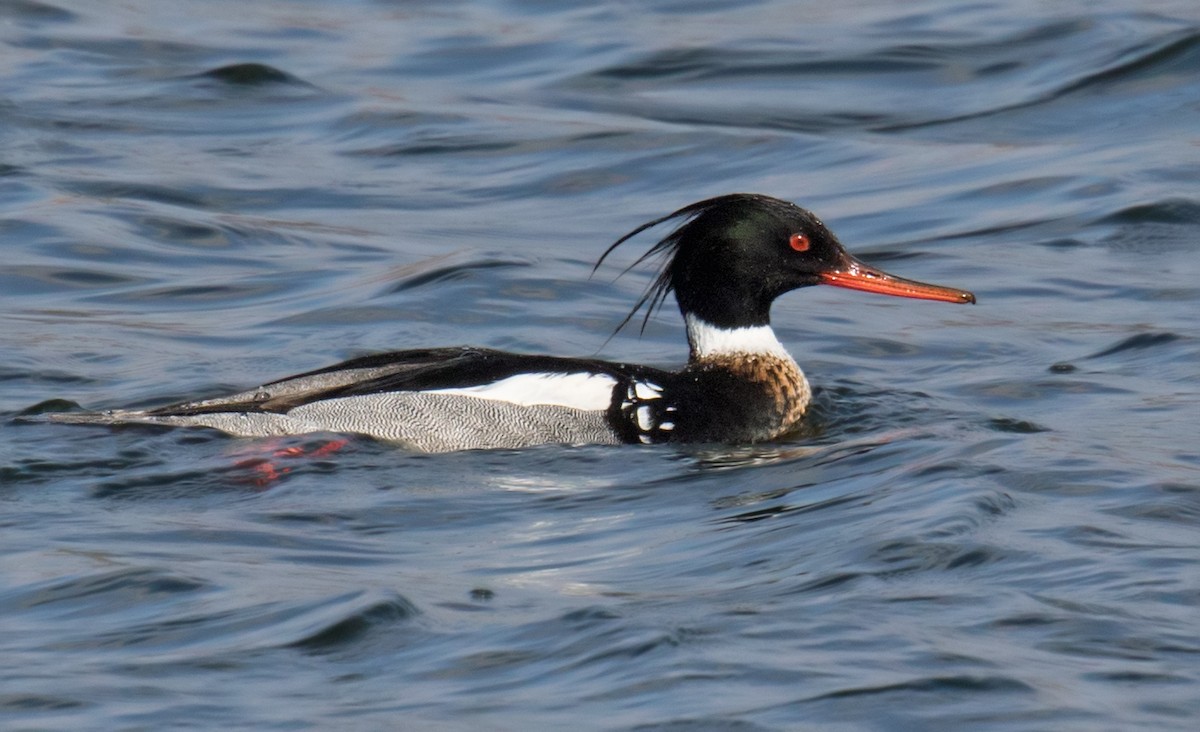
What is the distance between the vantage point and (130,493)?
6973 mm

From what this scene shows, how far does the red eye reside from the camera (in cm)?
805

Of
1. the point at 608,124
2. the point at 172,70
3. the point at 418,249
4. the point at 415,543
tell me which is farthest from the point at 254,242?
the point at 415,543

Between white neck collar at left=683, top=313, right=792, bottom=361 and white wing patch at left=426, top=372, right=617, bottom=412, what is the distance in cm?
66

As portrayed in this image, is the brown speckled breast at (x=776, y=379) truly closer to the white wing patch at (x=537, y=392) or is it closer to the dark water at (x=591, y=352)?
the dark water at (x=591, y=352)

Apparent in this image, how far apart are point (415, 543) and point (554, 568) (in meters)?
0.56

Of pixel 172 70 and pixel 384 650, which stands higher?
pixel 172 70

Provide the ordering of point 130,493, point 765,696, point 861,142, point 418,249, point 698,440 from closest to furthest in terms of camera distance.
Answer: point 765,696 → point 130,493 → point 698,440 → point 418,249 → point 861,142

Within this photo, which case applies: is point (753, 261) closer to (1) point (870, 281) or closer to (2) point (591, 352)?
(1) point (870, 281)

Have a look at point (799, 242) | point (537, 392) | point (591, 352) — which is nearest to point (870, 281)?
point (799, 242)

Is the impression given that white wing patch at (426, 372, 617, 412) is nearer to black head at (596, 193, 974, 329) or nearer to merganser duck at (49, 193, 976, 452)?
merganser duck at (49, 193, 976, 452)

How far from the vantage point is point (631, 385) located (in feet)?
25.6

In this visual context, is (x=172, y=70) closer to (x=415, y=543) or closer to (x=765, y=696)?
(x=415, y=543)

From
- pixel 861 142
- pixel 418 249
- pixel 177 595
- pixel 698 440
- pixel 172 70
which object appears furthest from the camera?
pixel 172 70

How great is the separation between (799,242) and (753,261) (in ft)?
0.67
